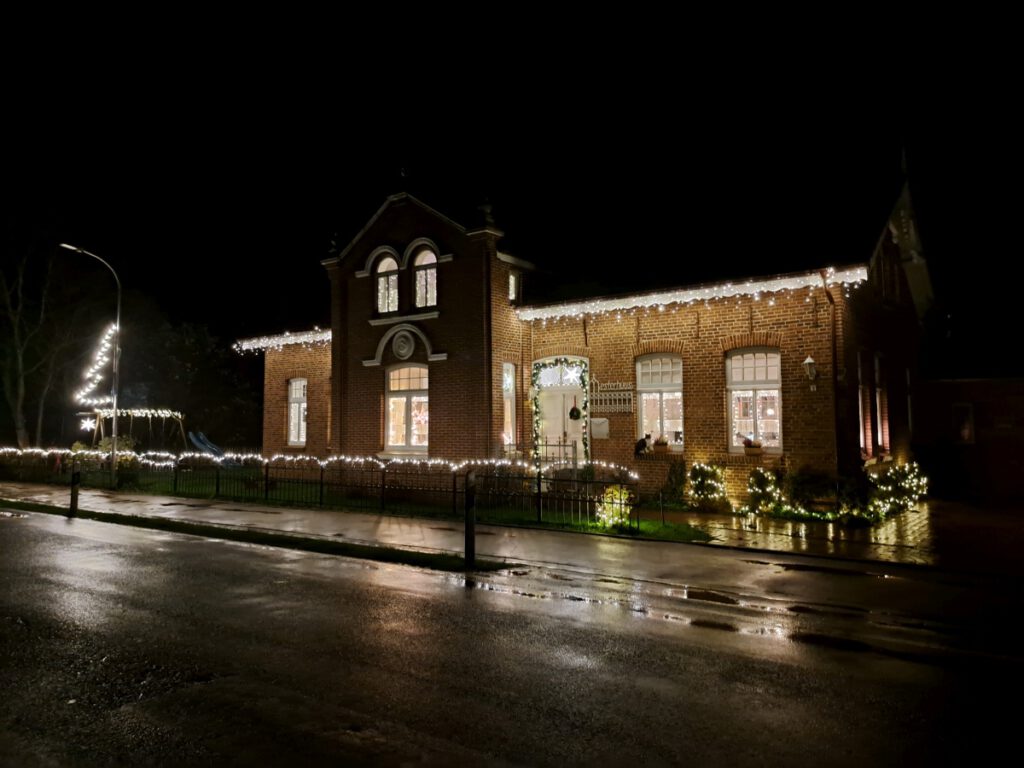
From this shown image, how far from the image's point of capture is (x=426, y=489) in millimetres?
17000

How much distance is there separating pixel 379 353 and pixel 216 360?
96.1 ft

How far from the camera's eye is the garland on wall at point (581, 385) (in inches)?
755

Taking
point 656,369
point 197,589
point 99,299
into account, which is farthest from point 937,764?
point 99,299

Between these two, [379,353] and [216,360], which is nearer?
[379,353]

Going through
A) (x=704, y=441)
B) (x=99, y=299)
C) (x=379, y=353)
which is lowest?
(x=704, y=441)

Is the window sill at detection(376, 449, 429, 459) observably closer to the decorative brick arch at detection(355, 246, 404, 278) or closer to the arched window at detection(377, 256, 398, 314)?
the arched window at detection(377, 256, 398, 314)

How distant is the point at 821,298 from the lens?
15.9 m

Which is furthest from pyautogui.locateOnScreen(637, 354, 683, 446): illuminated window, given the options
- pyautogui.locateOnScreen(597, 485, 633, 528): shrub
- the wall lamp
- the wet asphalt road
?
the wet asphalt road

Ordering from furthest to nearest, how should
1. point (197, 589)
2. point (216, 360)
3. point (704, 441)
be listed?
1. point (216, 360)
2. point (704, 441)
3. point (197, 589)

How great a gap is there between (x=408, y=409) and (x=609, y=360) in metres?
5.81

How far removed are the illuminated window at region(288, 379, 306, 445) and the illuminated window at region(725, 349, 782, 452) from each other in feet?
46.5

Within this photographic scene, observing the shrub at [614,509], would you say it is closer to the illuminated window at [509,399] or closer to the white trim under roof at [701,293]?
the white trim under roof at [701,293]

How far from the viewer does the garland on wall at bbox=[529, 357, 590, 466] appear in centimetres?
1917

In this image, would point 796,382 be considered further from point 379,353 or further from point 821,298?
point 379,353
